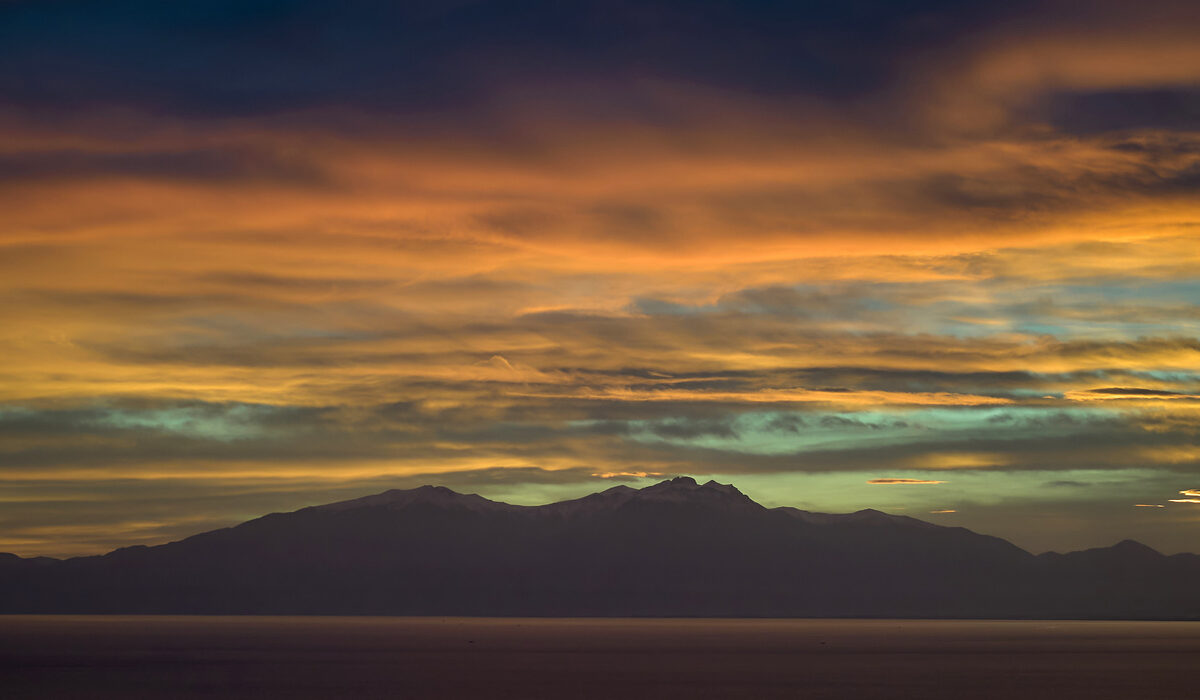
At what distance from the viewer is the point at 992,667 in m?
199

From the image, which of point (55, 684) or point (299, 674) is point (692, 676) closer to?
point (299, 674)

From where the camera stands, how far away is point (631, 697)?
127438 mm

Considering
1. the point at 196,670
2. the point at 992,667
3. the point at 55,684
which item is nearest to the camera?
the point at 55,684

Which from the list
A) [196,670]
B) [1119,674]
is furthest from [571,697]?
[1119,674]

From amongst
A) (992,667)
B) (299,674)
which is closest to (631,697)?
(299,674)

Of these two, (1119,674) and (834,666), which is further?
(834,666)

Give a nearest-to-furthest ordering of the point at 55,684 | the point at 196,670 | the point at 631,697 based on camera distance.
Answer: the point at 631,697, the point at 55,684, the point at 196,670

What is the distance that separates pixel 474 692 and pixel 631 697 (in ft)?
60.5

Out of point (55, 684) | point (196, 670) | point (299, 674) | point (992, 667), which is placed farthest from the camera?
point (992, 667)

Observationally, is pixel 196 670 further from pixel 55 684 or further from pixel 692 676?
pixel 692 676

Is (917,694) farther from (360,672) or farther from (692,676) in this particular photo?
(360,672)

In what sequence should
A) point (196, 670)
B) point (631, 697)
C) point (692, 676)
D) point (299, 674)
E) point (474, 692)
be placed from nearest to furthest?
point (631, 697) < point (474, 692) < point (692, 676) < point (299, 674) < point (196, 670)

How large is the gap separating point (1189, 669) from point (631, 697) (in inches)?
4314

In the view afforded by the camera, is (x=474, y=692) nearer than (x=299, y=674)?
Yes
